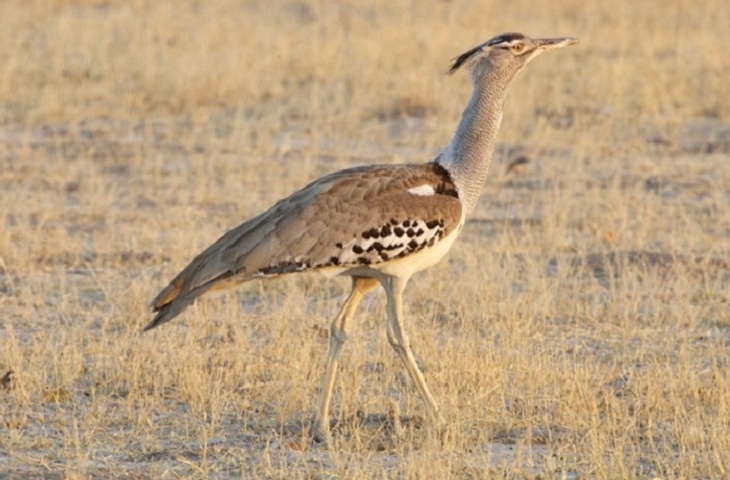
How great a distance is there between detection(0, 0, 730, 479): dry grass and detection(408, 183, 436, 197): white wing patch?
80 centimetres

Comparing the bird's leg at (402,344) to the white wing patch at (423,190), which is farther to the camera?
the bird's leg at (402,344)

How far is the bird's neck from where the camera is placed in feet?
17.7

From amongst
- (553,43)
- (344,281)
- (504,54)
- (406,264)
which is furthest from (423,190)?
(344,281)

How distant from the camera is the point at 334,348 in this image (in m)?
5.48

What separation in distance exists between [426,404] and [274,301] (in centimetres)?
228

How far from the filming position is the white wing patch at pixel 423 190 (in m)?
5.23

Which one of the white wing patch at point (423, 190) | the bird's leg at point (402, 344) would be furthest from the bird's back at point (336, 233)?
the bird's leg at point (402, 344)

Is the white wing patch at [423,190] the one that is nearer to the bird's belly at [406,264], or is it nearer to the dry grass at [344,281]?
the bird's belly at [406,264]

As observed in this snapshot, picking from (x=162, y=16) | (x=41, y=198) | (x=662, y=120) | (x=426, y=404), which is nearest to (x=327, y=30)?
(x=162, y=16)

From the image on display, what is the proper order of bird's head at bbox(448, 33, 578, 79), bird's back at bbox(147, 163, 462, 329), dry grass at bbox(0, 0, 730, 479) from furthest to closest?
bird's head at bbox(448, 33, 578, 79)
dry grass at bbox(0, 0, 730, 479)
bird's back at bbox(147, 163, 462, 329)

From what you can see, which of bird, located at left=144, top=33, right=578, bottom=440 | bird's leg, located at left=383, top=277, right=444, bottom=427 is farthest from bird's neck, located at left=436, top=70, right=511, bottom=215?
bird's leg, located at left=383, top=277, right=444, bottom=427

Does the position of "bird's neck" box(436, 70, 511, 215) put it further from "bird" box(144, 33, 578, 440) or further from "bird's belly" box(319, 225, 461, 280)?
"bird's belly" box(319, 225, 461, 280)

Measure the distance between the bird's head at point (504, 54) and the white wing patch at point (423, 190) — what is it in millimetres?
571

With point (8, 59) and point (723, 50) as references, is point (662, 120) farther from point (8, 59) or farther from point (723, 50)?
point (8, 59)
